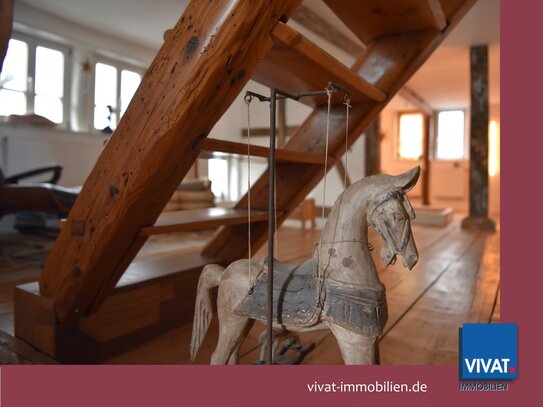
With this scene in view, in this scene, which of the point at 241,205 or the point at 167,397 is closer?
the point at 167,397

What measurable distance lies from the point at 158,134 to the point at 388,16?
32.1 inches

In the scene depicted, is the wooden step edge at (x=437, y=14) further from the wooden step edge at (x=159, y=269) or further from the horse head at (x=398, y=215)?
the wooden step edge at (x=159, y=269)

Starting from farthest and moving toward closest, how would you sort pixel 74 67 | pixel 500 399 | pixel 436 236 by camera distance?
pixel 74 67 → pixel 436 236 → pixel 500 399

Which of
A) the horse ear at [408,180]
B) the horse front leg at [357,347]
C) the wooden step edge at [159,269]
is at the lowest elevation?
the wooden step edge at [159,269]

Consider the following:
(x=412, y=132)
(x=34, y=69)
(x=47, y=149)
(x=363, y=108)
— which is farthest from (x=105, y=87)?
(x=412, y=132)

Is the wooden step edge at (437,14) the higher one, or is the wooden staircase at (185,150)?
the wooden step edge at (437,14)

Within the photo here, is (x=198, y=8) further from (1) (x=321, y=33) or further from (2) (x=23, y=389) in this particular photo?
(1) (x=321, y=33)

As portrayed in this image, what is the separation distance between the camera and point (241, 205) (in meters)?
1.44

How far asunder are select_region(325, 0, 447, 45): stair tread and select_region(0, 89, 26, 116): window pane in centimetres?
335

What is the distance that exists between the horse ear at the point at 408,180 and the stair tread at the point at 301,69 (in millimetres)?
368

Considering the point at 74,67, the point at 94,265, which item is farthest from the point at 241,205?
the point at 74,67

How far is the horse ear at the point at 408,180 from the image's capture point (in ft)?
1.88

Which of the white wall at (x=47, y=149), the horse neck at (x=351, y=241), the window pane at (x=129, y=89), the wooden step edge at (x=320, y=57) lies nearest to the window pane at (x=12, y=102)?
the white wall at (x=47, y=149)

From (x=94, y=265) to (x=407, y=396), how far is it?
2.69ft
